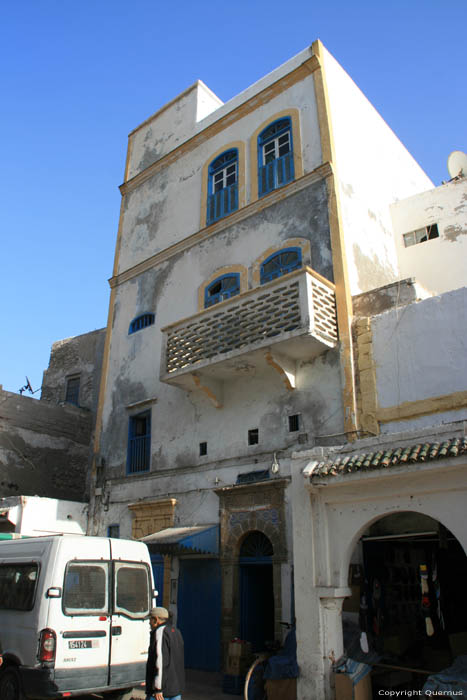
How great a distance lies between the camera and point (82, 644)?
710 cm

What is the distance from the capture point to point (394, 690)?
25.9 feet

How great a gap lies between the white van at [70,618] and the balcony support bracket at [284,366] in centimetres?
475

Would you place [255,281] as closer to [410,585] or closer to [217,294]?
[217,294]

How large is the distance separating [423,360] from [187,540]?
5735 millimetres

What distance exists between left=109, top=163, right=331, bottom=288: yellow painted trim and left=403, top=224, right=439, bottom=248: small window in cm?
369

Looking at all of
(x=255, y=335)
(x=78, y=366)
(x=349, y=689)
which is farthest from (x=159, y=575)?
(x=78, y=366)

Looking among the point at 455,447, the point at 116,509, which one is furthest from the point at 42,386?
the point at 455,447

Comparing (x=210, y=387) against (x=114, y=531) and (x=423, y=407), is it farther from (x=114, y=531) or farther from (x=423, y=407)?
(x=114, y=531)

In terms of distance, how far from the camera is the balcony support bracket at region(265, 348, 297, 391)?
11367 mm

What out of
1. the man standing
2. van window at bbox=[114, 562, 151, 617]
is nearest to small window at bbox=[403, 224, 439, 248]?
van window at bbox=[114, 562, 151, 617]

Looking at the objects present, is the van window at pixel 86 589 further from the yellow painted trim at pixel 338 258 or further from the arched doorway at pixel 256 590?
the yellow painted trim at pixel 338 258

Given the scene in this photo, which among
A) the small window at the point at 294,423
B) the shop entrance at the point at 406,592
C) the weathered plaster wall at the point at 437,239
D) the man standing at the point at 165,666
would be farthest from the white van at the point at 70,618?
the weathered plaster wall at the point at 437,239

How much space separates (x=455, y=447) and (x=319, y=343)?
451 cm

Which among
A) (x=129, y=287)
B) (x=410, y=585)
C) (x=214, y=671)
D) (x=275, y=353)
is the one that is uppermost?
(x=129, y=287)
